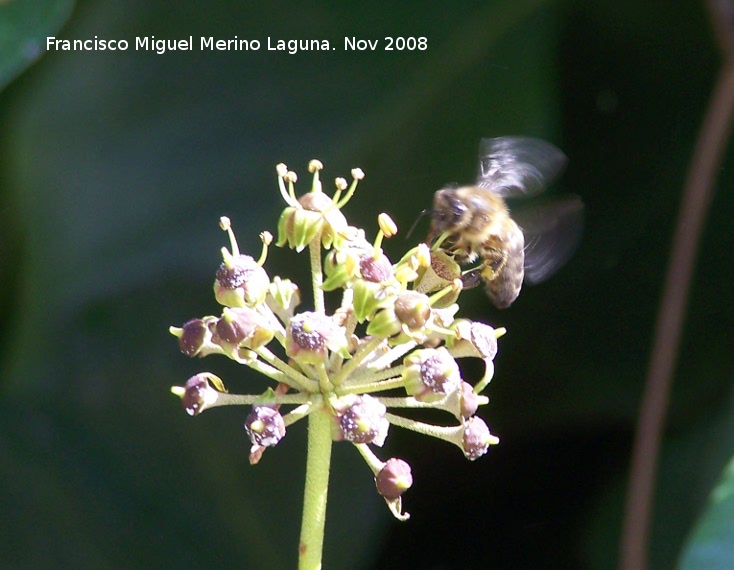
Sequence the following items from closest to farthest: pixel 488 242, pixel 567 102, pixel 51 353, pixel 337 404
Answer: pixel 337 404 < pixel 488 242 < pixel 51 353 < pixel 567 102

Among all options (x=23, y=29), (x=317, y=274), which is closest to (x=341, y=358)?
(x=317, y=274)

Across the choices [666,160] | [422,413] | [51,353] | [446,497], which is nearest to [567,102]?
[666,160]

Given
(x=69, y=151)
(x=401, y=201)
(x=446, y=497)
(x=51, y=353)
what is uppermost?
(x=69, y=151)

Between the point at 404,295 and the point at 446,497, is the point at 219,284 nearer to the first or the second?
the point at 404,295

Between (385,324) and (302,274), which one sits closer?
(385,324)

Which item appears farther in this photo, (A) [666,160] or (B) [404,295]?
(A) [666,160]

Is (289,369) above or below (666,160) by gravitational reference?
below

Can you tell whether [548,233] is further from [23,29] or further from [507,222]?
[23,29]
